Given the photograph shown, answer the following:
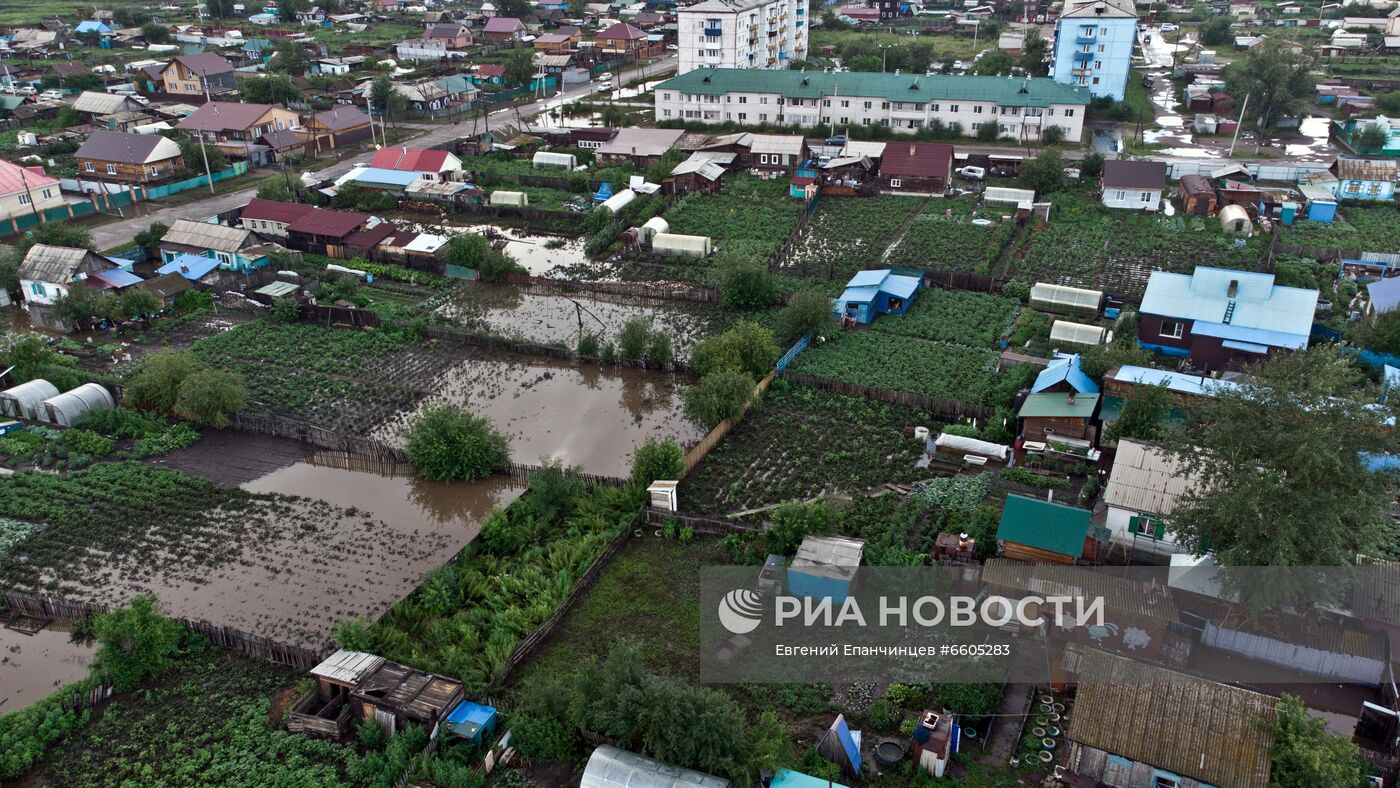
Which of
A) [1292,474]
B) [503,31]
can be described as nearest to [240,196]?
[1292,474]

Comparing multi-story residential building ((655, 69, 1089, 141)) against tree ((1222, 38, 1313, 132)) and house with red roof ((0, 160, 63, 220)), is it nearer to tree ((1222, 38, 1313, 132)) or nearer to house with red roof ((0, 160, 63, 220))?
tree ((1222, 38, 1313, 132))

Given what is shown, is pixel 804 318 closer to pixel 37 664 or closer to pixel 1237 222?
pixel 37 664

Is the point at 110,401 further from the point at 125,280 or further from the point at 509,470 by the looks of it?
the point at 509,470

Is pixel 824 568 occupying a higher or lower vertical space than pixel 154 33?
lower

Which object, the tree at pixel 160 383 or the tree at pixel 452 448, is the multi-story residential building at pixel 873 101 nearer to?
the tree at pixel 160 383

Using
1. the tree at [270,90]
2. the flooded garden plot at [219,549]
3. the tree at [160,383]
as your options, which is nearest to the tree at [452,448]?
the flooded garden plot at [219,549]

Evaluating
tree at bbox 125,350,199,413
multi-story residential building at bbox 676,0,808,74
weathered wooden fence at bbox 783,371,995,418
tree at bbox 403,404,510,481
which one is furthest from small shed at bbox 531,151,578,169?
tree at bbox 403,404,510,481
